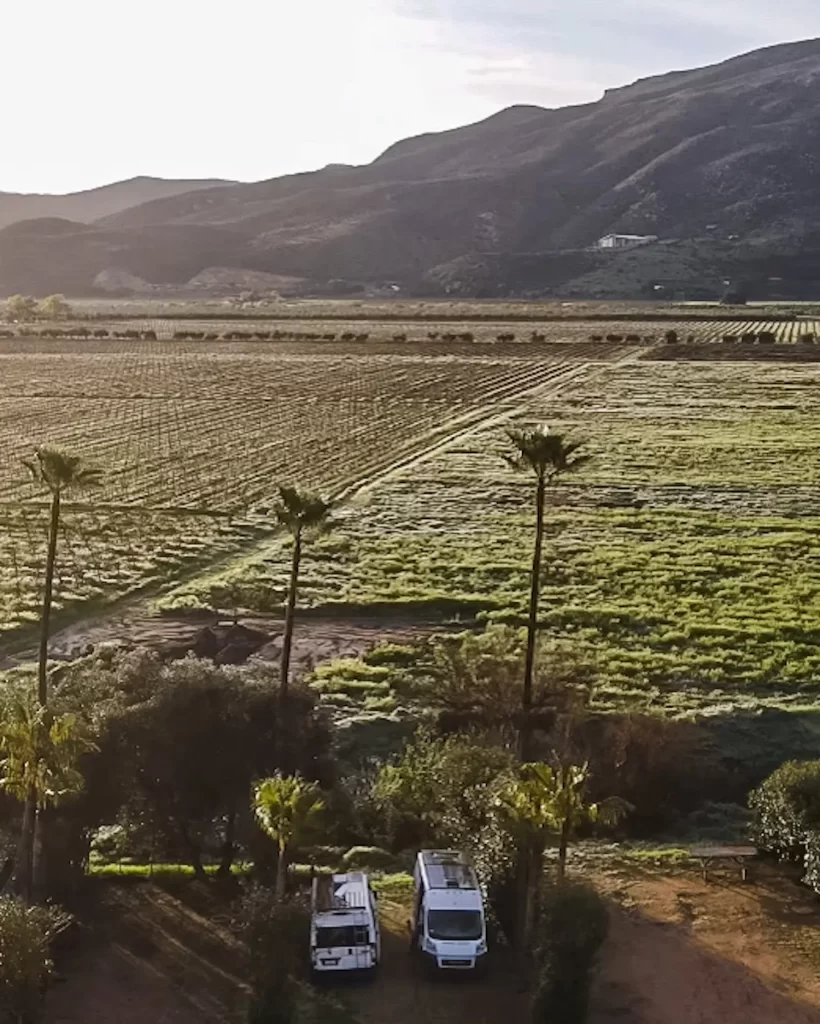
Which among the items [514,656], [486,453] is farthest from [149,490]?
[514,656]

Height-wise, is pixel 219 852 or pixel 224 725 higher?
pixel 224 725

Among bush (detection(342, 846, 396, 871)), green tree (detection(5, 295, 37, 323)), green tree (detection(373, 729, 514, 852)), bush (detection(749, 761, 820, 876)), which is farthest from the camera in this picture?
green tree (detection(5, 295, 37, 323))

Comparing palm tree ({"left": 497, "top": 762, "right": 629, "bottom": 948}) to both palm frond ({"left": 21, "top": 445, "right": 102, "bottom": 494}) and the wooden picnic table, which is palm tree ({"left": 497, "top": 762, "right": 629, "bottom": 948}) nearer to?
the wooden picnic table

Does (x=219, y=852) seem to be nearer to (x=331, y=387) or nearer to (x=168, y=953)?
(x=168, y=953)

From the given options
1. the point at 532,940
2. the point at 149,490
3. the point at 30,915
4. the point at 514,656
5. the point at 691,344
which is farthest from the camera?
the point at 691,344

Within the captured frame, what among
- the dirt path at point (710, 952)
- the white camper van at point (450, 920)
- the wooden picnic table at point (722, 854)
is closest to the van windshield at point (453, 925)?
the white camper van at point (450, 920)

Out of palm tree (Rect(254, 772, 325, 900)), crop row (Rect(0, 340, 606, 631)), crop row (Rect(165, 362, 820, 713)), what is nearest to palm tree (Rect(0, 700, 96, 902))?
palm tree (Rect(254, 772, 325, 900))

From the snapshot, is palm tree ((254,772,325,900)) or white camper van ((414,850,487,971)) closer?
white camper van ((414,850,487,971))
